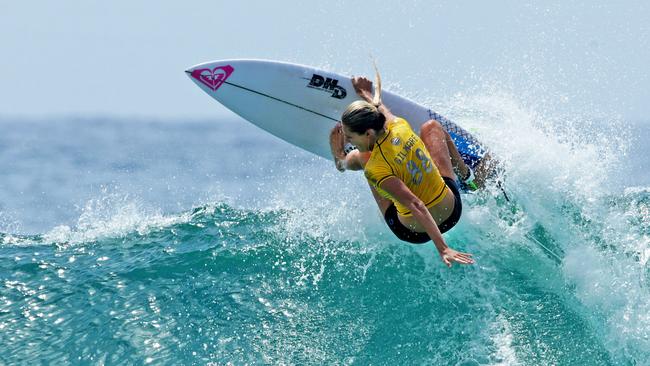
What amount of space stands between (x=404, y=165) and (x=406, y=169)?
5cm

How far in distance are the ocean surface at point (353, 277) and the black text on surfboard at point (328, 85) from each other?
1240 mm

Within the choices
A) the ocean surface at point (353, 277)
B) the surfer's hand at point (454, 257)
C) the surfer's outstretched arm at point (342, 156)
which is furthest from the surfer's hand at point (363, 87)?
the surfer's hand at point (454, 257)

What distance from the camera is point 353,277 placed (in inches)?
282

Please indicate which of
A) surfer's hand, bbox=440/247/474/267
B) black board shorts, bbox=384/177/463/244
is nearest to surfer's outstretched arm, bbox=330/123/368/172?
black board shorts, bbox=384/177/463/244

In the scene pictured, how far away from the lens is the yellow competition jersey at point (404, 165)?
18.5ft

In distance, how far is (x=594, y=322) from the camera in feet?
21.1

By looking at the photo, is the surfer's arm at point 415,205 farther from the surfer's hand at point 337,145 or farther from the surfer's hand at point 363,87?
the surfer's hand at point 363,87

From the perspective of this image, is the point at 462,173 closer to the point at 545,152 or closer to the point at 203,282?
the point at 545,152

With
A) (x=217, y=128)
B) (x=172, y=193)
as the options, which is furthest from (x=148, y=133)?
(x=172, y=193)

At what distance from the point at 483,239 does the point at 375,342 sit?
200 centimetres

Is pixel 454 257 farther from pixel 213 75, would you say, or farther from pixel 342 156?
pixel 213 75

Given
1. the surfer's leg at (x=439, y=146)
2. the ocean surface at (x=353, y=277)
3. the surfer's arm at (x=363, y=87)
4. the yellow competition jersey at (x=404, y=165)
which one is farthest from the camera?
the surfer's arm at (x=363, y=87)

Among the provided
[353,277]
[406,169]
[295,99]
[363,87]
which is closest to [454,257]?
[406,169]

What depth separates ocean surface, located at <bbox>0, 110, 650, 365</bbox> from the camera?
6.15 meters
